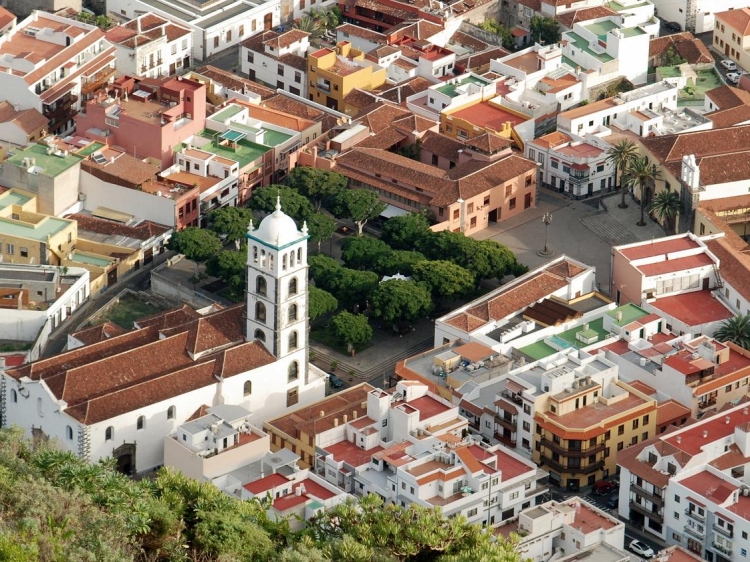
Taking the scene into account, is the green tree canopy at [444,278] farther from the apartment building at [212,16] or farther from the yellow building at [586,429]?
the apartment building at [212,16]

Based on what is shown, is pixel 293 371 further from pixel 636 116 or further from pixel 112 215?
pixel 636 116

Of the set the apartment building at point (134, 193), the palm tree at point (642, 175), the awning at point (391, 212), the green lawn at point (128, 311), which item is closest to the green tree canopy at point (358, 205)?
the awning at point (391, 212)

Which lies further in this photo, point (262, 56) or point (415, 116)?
point (262, 56)

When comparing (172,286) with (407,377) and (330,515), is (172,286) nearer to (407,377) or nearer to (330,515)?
(407,377)

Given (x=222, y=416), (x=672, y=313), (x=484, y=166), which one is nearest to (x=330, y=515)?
(x=222, y=416)

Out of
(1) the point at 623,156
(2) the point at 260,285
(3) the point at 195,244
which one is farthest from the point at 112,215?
(1) the point at 623,156

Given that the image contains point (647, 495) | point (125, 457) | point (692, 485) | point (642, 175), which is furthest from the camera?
point (642, 175)
